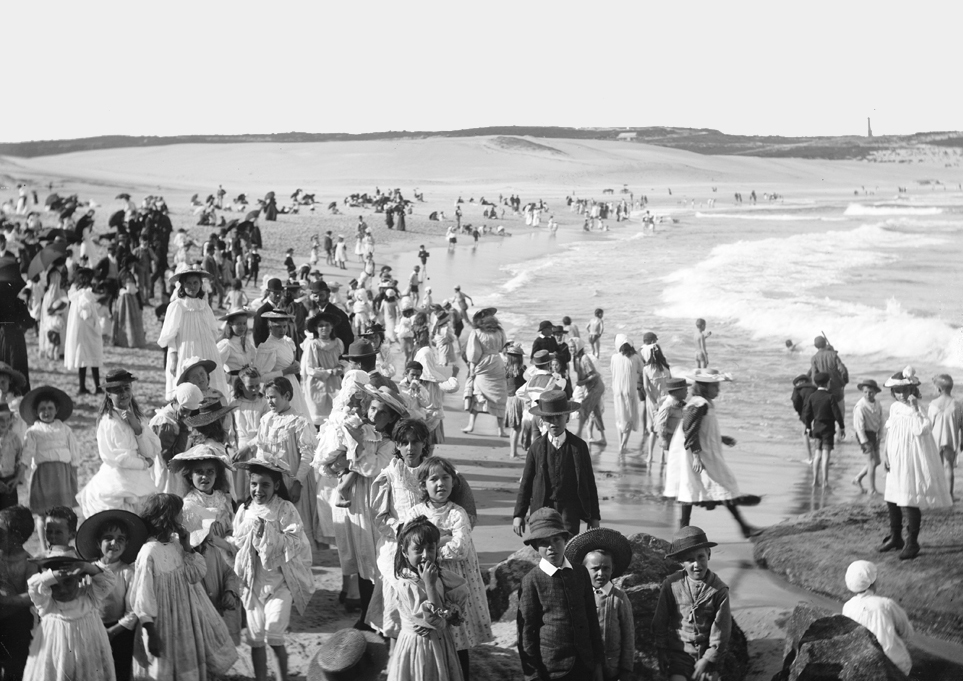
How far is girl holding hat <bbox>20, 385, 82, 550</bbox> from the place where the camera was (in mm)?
7074

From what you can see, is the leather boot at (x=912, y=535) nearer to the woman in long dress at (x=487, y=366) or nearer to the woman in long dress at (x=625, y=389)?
the woman in long dress at (x=625, y=389)

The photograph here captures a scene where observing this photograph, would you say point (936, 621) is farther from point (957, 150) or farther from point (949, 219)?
point (957, 150)

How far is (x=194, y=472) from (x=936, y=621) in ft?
14.9

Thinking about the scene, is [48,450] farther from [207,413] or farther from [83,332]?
[83,332]

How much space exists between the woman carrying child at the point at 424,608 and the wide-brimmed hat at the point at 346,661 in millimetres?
1253

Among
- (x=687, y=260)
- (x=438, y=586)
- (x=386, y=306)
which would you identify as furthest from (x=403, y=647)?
(x=687, y=260)

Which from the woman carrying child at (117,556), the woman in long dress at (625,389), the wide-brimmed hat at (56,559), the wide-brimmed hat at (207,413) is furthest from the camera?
the woman in long dress at (625,389)

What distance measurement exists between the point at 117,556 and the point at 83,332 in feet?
24.3

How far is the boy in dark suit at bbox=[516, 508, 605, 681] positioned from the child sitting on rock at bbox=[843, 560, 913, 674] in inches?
51.1

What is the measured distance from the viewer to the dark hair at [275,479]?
5.79 m

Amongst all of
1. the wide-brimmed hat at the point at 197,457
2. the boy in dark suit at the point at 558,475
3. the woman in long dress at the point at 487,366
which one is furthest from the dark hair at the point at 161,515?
the woman in long dress at the point at 487,366

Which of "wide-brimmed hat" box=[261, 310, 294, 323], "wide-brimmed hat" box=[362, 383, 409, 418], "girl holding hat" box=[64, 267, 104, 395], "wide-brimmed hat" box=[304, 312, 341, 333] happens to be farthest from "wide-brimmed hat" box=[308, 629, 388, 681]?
"girl holding hat" box=[64, 267, 104, 395]

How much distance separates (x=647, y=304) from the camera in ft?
96.6

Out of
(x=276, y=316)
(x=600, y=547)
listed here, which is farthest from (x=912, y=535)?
(x=276, y=316)
